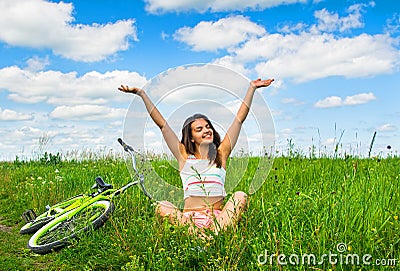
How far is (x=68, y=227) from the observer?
5949mm

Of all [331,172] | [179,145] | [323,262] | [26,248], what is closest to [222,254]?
[323,262]

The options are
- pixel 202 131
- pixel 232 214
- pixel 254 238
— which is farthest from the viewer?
pixel 202 131

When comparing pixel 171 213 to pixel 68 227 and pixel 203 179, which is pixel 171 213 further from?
pixel 68 227

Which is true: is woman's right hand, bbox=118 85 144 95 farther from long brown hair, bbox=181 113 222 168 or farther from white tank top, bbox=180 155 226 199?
white tank top, bbox=180 155 226 199

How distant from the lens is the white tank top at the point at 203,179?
5.66 metres

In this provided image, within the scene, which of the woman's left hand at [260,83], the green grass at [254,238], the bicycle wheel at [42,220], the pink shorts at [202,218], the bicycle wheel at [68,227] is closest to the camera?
the green grass at [254,238]

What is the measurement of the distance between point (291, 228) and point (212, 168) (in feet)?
5.90

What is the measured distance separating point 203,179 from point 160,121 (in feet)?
3.02

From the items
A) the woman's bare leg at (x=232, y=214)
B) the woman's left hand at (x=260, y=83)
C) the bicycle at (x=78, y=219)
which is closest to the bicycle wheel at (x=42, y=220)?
the bicycle at (x=78, y=219)

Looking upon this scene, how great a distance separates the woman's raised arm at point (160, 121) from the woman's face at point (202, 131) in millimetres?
288

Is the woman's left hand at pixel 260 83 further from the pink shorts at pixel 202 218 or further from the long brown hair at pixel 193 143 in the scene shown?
the pink shorts at pixel 202 218

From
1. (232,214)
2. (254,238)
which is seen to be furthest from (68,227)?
(254,238)

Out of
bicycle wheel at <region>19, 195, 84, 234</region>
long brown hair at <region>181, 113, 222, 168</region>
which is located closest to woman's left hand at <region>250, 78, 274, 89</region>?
long brown hair at <region>181, 113, 222, 168</region>

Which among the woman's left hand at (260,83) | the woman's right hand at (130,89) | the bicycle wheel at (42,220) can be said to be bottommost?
the bicycle wheel at (42,220)
